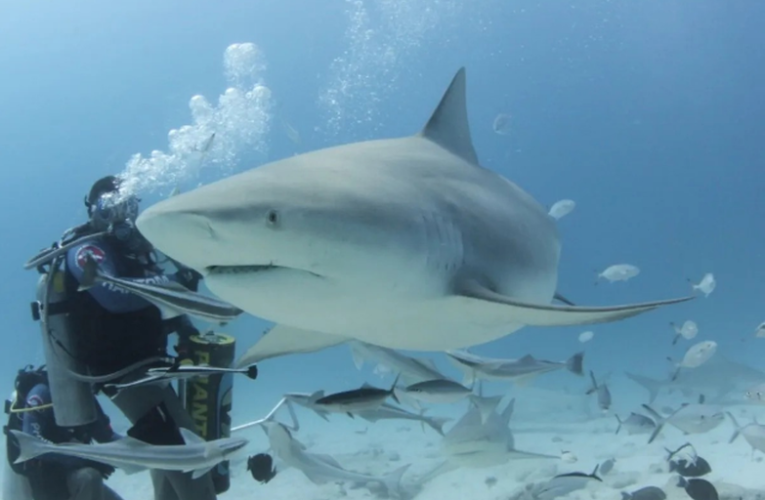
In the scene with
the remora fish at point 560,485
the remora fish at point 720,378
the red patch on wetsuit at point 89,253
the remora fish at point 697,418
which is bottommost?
the remora fish at point 720,378

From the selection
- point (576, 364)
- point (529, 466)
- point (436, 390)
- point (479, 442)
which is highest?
point (436, 390)

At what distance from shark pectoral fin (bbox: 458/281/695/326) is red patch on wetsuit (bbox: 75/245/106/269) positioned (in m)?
2.42

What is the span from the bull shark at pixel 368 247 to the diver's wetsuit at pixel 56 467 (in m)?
1.79

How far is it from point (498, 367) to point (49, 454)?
118 inches

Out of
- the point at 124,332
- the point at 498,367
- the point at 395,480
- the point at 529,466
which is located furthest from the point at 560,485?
the point at 529,466

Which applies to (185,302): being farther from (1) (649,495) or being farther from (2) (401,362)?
(1) (649,495)

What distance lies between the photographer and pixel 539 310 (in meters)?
2.29

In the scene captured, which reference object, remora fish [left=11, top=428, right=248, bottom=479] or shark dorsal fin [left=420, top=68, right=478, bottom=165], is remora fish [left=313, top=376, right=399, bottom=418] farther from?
shark dorsal fin [left=420, top=68, right=478, bottom=165]

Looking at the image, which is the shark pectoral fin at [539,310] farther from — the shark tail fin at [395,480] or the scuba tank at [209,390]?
the shark tail fin at [395,480]

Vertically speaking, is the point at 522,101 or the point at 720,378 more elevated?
the point at 522,101

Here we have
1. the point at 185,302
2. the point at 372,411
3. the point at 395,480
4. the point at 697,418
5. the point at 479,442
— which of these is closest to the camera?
the point at 185,302

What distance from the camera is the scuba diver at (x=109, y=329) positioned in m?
3.77

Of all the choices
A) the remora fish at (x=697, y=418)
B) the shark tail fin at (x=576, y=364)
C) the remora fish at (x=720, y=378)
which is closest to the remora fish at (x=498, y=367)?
the shark tail fin at (x=576, y=364)

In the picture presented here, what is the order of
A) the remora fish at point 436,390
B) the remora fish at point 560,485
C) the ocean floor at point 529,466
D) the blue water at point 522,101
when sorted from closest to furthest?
1. the remora fish at point 436,390
2. the remora fish at point 560,485
3. the ocean floor at point 529,466
4. the blue water at point 522,101
